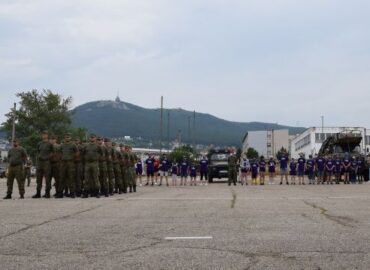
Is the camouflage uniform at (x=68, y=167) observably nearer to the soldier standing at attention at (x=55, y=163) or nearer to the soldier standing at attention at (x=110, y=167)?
the soldier standing at attention at (x=55, y=163)

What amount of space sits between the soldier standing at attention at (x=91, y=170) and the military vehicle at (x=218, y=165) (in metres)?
17.9

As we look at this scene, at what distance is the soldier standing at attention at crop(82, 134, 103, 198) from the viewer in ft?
60.7

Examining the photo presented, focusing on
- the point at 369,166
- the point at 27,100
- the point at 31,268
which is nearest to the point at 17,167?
the point at 31,268

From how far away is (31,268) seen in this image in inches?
251

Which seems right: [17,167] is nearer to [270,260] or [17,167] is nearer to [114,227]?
[114,227]

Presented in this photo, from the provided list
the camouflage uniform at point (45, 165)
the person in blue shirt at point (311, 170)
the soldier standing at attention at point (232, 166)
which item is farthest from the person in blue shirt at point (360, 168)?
the camouflage uniform at point (45, 165)

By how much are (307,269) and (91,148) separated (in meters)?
13.3

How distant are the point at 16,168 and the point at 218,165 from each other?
20090mm

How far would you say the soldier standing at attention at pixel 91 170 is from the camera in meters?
18.5

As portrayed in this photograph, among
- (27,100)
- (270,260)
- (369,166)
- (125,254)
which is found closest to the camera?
(270,260)

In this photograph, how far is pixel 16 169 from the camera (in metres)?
18.0

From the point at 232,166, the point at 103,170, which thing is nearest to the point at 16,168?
the point at 103,170

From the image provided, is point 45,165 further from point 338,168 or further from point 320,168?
point 338,168

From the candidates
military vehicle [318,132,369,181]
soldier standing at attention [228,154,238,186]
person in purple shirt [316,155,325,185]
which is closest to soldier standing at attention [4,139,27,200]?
soldier standing at attention [228,154,238,186]
